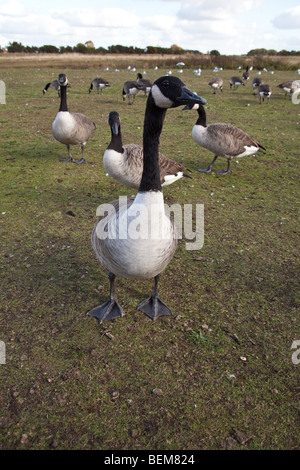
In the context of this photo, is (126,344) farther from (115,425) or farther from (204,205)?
(204,205)

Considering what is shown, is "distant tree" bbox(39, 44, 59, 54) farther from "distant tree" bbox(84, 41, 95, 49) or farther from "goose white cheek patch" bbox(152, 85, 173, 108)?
"goose white cheek patch" bbox(152, 85, 173, 108)

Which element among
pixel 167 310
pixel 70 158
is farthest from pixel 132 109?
pixel 167 310

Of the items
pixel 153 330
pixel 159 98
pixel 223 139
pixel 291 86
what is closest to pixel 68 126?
pixel 223 139

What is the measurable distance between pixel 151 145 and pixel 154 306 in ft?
6.60

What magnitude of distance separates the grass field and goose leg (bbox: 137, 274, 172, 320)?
103 millimetres

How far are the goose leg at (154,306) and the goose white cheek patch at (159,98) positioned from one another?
2071mm

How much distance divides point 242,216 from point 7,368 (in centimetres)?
503

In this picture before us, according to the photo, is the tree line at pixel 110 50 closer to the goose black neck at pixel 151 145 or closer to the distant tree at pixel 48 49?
the distant tree at pixel 48 49

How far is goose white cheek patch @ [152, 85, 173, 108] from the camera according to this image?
9.75ft

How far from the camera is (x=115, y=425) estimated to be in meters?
2.90

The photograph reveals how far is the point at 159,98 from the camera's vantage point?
3.00 meters

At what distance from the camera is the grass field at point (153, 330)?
2.92 m

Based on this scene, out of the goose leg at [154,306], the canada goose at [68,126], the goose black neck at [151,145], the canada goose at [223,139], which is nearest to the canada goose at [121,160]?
the canada goose at [68,126]
